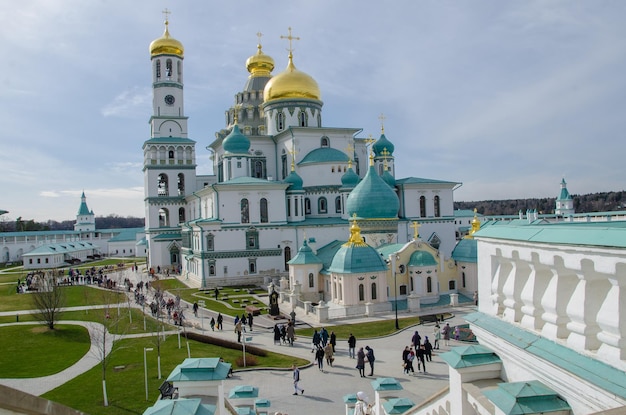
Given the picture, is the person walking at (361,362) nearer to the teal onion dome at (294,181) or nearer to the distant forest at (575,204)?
the teal onion dome at (294,181)

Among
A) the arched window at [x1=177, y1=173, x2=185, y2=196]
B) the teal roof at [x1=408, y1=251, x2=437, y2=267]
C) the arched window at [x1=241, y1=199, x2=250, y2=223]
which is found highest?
the arched window at [x1=177, y1=173, x2=185, y2=196]

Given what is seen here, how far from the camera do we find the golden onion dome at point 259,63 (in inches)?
2181

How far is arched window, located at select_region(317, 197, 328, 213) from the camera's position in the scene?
41344 millimetres

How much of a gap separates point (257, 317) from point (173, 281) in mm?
16416

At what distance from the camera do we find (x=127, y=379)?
618 inches

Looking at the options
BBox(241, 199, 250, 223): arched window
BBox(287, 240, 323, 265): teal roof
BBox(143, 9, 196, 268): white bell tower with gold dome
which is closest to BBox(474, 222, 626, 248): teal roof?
BBox(287, 240, 323, 265): teal roof

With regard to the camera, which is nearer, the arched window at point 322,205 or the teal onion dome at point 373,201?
the teal onion dome at point 373,201

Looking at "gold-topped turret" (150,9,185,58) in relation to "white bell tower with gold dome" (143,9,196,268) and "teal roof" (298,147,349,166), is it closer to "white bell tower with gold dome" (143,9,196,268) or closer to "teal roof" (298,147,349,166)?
"white bell tower with gold dome" (143,9,196,268)

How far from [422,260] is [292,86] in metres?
24.3

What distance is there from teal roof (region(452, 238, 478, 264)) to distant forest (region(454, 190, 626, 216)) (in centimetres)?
5010

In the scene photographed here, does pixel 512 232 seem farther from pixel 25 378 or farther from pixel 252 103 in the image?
pixel 252 103

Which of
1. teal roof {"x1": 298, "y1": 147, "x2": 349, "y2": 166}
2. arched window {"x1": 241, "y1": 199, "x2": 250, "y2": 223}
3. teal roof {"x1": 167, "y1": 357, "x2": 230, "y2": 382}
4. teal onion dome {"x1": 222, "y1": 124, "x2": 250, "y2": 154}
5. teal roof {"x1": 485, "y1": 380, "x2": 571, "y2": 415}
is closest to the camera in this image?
teal roof {"x1": 485, "y1": 380, "x2": 571, "y2": 415}

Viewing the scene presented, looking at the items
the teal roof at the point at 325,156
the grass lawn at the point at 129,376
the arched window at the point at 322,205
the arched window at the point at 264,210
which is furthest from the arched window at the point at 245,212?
the grass lawn at the point at 129,376

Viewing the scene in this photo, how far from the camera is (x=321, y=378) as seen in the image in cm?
1530
